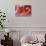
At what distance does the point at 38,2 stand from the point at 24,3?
1.29ft

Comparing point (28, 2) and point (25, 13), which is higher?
point (28, 2)

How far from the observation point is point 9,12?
4363mm

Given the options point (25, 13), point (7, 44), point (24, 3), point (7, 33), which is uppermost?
point (24, 3)

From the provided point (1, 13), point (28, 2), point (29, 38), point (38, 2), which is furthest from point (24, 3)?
point (29, 38)

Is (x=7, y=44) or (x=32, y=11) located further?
(x=32, y=11)

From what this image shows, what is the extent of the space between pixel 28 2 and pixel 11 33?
982 mm

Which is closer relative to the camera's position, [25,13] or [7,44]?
[7,44]

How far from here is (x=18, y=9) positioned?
4375 mm

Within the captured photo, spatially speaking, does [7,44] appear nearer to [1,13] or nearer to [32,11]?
[1,13]

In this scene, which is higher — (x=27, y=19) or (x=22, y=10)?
(x=22, y=10)

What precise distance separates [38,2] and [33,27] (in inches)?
28.0

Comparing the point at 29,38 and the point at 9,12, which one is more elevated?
the point at 9,12

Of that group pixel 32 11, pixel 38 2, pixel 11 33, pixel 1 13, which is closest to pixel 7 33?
pixel 11 33

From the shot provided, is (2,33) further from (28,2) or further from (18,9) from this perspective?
(28,2)
